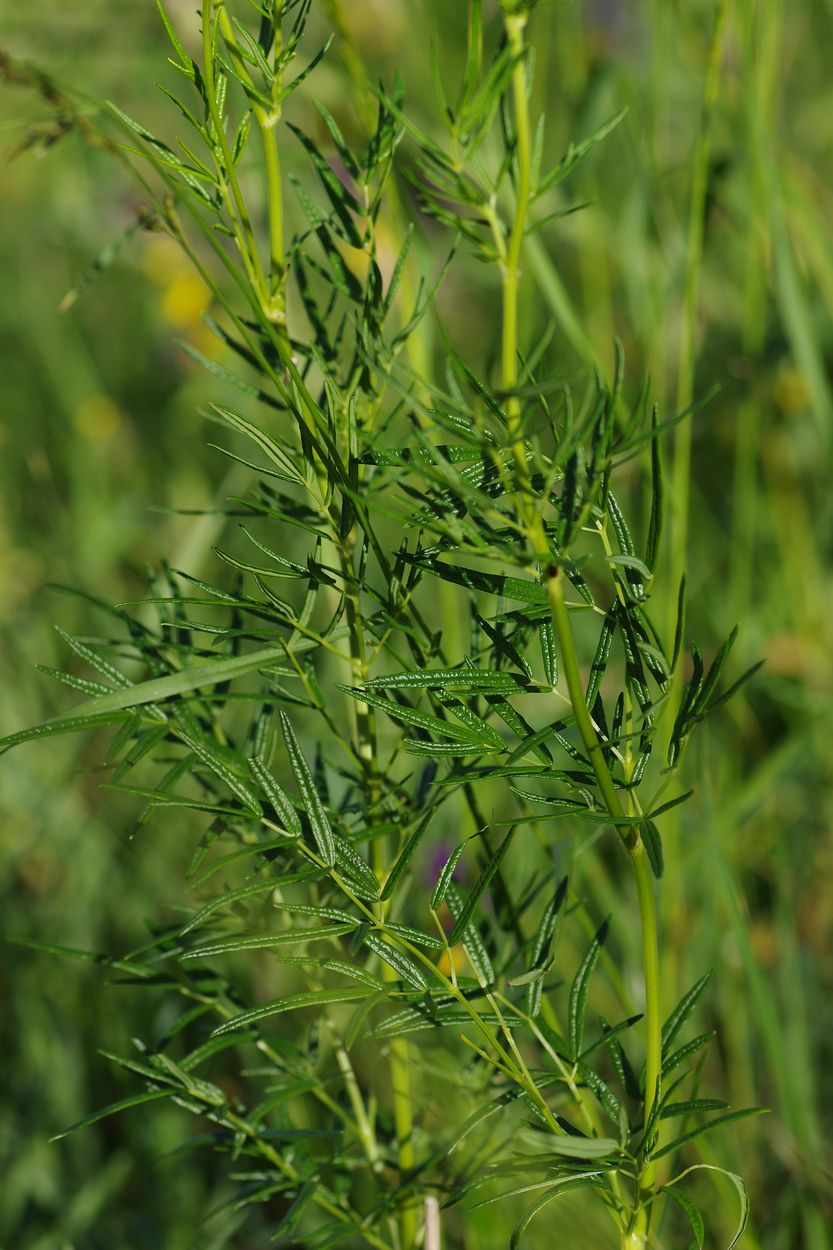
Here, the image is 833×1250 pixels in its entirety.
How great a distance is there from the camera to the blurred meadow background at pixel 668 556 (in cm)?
88

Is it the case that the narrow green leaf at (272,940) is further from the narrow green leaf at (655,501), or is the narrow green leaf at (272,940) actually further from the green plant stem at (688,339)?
the green plant stem at (688,339)

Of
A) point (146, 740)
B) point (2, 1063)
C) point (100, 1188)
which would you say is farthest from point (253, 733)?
point (2, 1063)

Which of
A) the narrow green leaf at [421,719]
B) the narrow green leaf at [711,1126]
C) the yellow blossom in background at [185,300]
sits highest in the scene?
the yellow blossom in background at [185,300]

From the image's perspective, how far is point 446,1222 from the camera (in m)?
0.87

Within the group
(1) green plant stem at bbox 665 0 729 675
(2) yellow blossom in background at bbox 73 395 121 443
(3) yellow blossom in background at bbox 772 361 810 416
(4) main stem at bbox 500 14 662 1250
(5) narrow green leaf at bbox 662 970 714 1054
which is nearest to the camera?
(4) main stem at bbox 500 14 662 1250

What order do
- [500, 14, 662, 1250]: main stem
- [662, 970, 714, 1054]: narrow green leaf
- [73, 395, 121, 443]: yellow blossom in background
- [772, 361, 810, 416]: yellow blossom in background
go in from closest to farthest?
[500, 14, 662, 1250]: main stem
[662, 970, 714, 1054]: narrow green leaf
[772, 361, 810, 416]: yellow blossom in background
[73, 395, 121, 443]: yellow blossom in background

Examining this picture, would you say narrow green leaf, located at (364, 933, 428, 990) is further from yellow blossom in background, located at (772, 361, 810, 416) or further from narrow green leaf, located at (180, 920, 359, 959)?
yellow blossom in background, located at (772, 361, 810, 416)

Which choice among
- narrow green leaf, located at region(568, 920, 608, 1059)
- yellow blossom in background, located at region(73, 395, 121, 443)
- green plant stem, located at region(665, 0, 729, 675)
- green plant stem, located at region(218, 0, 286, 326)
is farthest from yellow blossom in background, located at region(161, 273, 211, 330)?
narrow green leaf, located at region(568, 920, 608, 1059)

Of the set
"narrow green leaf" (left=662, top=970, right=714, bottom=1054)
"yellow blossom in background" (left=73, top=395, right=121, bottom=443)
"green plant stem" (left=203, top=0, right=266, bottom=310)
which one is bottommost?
"narrow green leaf" (left=662, top=970, right=714, bottom=1054)

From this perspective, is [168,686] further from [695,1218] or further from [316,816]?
[695,1218]

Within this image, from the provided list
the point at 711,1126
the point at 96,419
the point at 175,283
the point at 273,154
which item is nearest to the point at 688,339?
the point at 273,154

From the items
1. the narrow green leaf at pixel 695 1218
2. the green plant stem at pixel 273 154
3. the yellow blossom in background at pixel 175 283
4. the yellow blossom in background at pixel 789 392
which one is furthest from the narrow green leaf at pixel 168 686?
the yellow blossom in background at pixel 175 283

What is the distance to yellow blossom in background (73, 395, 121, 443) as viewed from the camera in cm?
190

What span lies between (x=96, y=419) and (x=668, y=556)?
1126 mm
